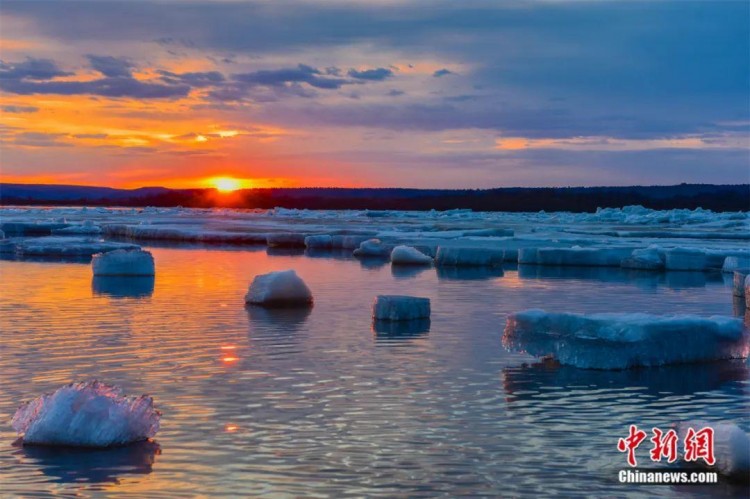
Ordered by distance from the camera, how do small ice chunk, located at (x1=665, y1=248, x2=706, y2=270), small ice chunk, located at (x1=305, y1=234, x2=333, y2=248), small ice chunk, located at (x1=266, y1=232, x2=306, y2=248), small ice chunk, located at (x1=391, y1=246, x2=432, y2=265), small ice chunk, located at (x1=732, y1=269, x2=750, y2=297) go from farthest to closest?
1. small ice chunk, located at (x1=266, y1=232, x2=306, y2=248)
2. small ice chunk, located at (x1=305, y1=234, x2=333, y2=248)
3. small ice chunk, located at (x1=391, y1=246, x2=432, y2=265)
4. small ice chunk, located at (x1=665, y1=248, x2=706, y2=270)
5. small ice chunk, located at (x1=732, y1=269, x2=750, y2=297)

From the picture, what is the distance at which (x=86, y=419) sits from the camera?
5.29 meters

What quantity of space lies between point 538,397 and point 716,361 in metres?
2.10

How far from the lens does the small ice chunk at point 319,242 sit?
80.8ft

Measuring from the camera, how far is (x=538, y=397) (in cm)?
649

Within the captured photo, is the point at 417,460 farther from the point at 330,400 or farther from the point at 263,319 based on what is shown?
the point at 263,319

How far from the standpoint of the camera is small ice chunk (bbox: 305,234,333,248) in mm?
24625

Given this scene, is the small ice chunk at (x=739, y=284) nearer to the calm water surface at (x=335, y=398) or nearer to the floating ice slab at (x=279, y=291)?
the calm water surface at (x=335, y=398)

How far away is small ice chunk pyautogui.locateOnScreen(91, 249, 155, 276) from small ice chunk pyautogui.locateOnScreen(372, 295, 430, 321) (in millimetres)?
6014

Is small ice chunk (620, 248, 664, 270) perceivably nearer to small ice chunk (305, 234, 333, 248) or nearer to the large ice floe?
small ice chunk (305, 234, 333, 248)

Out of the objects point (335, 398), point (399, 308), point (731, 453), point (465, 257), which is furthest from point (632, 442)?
point (465, 257)

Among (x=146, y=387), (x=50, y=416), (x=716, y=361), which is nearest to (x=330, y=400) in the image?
(x=146, y=387)

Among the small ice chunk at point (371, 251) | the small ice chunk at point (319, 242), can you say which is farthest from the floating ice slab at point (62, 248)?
the small ice chunk at point (319, 242)

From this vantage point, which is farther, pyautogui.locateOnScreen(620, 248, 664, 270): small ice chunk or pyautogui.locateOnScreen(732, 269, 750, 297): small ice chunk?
Answer: pyautogui.locateOnScreen(620, 248, 664, 270): small ice chunk

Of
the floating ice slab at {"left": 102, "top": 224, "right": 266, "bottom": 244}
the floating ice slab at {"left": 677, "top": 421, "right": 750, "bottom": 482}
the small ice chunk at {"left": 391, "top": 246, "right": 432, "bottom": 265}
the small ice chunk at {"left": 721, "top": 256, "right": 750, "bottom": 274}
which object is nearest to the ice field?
the floating ice slab at {"left": 677, "top": 421, "right": 750, "bottom": 482}
